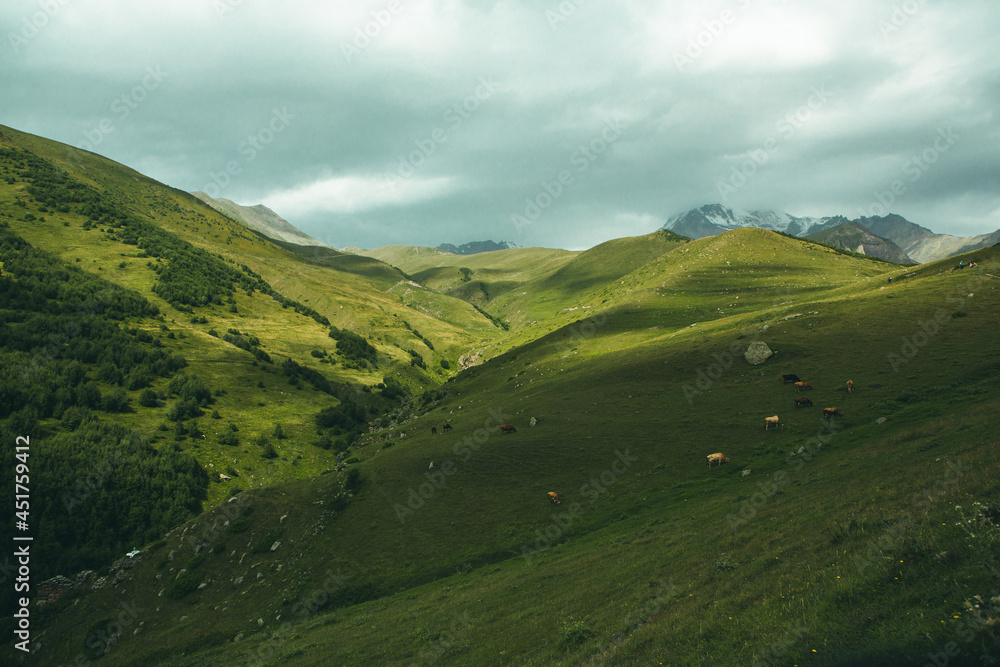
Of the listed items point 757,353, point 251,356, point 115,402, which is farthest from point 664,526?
point 251,356

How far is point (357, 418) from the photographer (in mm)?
103250

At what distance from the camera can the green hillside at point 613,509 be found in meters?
12.8

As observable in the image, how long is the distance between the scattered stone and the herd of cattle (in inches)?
221

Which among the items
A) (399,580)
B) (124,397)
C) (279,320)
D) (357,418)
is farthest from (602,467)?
(279,320)

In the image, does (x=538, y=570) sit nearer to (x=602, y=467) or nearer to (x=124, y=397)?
(x=602, y=467)

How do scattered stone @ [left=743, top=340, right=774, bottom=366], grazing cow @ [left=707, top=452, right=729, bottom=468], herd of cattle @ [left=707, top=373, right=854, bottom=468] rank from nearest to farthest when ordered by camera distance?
grazing cow @ [left=707, top=452, right=729, bottom=468] → herd of cattle @ [left=707, top=373, right=854, bottom=468] → scattered stone @ [left=743, top=340, right=774, bottom=366]

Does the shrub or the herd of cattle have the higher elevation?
the shrub

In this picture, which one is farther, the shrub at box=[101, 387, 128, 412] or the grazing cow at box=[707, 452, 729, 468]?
the shrub at box=[101, 387, 128, 412]

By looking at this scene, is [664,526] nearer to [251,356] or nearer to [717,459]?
[717,459]

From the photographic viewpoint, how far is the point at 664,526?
2938 cm

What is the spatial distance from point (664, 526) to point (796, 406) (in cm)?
2445

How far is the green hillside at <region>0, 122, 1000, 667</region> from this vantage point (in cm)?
1277

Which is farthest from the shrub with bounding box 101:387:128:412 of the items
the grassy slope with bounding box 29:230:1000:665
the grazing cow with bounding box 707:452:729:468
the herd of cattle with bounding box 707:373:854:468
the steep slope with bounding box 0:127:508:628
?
the herd of cattle with bounding box 707:373:854:468

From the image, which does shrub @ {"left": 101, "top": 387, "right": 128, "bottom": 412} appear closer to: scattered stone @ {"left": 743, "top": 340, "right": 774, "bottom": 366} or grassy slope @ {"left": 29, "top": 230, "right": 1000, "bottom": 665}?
grassy slope @ {"left": 29, "top": 230, "right": 1000, "bottom": 665}
